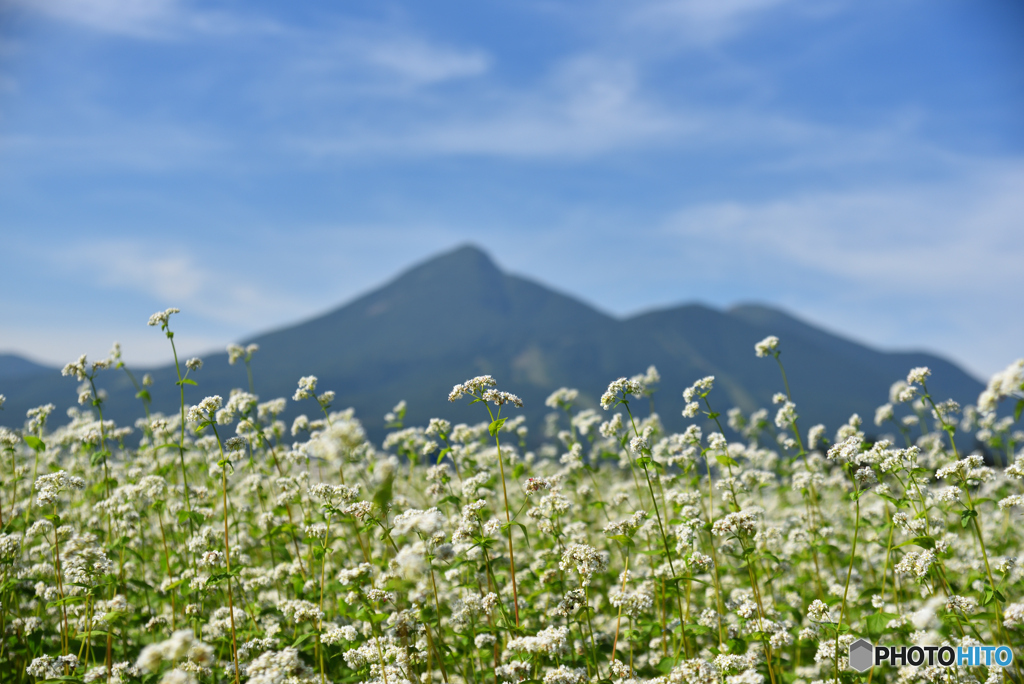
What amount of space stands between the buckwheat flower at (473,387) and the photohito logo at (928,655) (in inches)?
198

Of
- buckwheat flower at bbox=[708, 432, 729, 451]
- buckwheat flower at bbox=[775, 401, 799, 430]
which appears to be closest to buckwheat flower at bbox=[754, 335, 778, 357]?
buckwheat flower at bbox=[775, 401, 799, 430]

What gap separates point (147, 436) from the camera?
12641 millimetres

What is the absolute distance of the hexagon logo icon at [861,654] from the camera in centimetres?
611

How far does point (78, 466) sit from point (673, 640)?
12.7 m

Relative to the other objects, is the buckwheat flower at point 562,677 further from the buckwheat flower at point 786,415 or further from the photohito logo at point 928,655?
→ the buckwheat flower at point 786,415

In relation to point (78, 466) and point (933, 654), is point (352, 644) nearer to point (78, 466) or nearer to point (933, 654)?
point (933, 654)

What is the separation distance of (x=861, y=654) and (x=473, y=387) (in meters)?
5.28

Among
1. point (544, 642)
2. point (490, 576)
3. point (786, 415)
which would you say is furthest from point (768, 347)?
point (544, 642)

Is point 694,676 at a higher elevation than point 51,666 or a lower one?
lower

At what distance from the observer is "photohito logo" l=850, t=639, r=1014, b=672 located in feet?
19.1

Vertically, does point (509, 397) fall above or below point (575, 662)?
above

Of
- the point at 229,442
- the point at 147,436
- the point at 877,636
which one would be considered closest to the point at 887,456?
the point at 877,636

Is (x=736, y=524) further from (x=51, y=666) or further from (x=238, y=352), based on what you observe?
(x=238, y=352)

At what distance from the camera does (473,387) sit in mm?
5867
